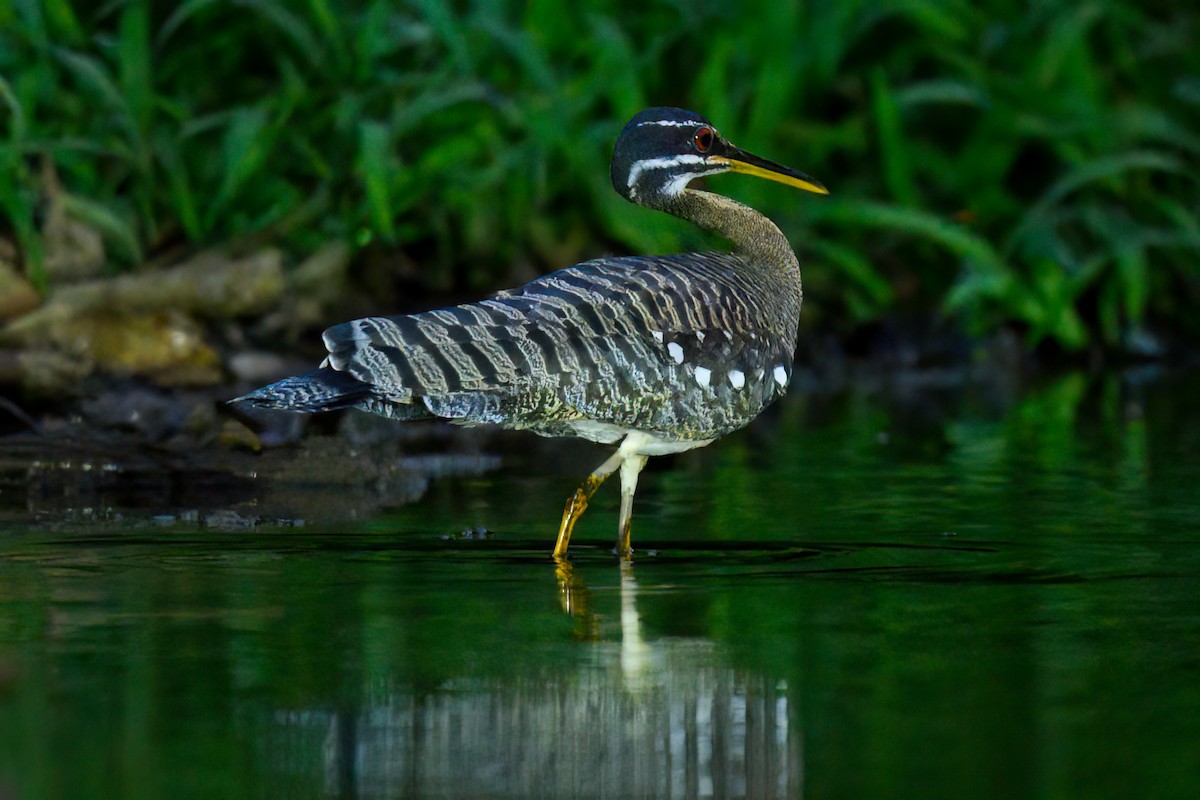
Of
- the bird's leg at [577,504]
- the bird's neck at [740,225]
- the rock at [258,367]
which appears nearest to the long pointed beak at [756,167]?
the bird's neck at [740,225]

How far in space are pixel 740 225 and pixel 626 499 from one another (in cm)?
163

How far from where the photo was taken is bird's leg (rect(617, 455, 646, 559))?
24.3 ft

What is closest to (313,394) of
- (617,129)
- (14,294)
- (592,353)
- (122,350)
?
(592,353)

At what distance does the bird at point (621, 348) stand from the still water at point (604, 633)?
0.49 metres

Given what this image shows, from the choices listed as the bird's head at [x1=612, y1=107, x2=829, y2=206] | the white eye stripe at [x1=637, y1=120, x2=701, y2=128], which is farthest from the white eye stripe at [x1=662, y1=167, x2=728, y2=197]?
the white eye stripe at [x1=637, y1=120, x2=701, y2=128]

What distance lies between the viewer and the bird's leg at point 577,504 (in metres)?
7.39

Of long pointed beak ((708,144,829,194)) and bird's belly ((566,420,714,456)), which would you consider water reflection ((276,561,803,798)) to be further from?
long pointed beak ((708,144,829,194))

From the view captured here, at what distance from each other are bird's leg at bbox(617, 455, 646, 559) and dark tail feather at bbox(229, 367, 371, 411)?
1177mm

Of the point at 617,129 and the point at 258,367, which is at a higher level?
the point at 617,129

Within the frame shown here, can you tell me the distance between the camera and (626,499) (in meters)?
7.54

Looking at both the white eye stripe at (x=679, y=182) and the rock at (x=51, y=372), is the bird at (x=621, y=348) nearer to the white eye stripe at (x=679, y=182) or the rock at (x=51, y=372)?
the white eye stripe at (x=679, y=182)

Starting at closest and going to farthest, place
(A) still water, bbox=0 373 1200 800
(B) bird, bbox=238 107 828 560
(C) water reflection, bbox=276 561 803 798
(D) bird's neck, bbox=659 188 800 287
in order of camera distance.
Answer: (C) water reflection, bbox=276 561 803 798 → (A) still water, bbox=0 373 1200 800 → (B) bird, bbox=238 107 828 560 → (D) bird's neck, bbox=659 188 800 287

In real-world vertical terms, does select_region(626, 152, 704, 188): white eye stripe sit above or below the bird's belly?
above

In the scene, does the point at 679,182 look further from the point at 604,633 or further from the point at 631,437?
the point at 604,633
